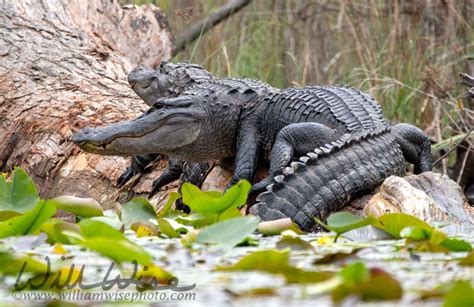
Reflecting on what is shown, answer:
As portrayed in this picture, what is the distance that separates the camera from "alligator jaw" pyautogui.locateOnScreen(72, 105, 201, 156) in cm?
422

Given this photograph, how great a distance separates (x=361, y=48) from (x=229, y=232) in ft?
16.3

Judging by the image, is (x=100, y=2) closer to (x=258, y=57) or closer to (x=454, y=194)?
(x=258, y=57)

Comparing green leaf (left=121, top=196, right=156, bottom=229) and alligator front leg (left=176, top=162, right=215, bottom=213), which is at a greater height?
alligator front leg (left=176, top=162, right=215, bottom=213)

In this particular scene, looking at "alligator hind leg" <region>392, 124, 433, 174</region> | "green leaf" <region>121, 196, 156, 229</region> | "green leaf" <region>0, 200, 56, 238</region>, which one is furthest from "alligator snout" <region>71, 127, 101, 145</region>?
"green leaf" <region>0, 200, 56, 238</region>

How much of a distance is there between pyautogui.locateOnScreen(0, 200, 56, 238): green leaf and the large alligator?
4.91 ft

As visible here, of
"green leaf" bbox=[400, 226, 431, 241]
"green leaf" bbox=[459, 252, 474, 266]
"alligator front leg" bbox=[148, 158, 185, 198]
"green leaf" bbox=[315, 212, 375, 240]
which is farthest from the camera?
"alligator front leg" bbox=[148, 158, 185, 198]

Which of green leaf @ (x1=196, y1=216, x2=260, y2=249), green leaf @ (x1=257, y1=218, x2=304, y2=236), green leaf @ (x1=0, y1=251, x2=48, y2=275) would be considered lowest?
green leaf @ (x1=0, y1=251, x2=48, y2=275)

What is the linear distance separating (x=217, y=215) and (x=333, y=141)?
1.44 m

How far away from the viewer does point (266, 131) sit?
454 centimetres

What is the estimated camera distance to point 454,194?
3.90 m

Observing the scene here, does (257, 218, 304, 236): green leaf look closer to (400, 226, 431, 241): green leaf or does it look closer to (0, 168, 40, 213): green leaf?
(400, 226, 431, 241): green leaf

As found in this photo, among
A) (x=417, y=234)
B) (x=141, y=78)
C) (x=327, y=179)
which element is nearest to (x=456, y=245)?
(x=417, y=234)

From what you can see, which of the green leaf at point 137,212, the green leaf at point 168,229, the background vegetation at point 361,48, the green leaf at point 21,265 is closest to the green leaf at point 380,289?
the green leaf at point 21,265

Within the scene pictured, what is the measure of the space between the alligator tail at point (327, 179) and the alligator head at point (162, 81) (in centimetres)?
128
